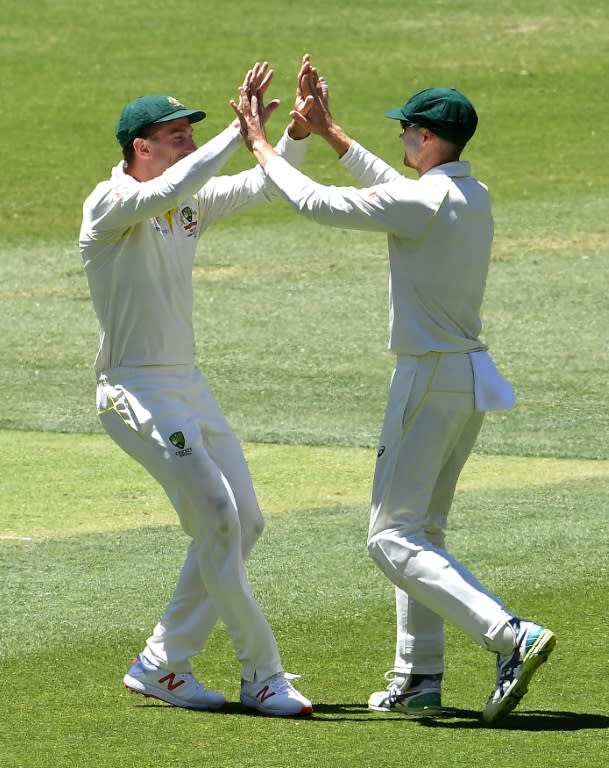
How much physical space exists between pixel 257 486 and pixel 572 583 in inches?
122

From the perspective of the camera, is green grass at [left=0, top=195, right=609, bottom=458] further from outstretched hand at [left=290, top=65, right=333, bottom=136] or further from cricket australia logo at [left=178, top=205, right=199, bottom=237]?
cricket australia logo at [left=178, top=205, right=199, bottom=237]

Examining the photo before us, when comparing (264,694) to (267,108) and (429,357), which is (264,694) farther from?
(267,108)

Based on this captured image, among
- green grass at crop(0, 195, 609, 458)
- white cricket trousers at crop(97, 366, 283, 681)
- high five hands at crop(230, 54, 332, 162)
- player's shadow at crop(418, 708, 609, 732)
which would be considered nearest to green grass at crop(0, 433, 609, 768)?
player's shadow at crop(418, 708, 609, 732)

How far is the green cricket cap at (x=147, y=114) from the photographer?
664 cm

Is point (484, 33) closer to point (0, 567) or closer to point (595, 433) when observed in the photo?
point (595, 433)

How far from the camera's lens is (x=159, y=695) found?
6.74 metres

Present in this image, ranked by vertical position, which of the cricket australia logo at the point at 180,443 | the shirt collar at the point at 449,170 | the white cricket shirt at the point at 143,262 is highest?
the shirt collar at the point at 449,170

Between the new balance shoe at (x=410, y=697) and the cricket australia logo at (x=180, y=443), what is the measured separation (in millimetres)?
1193

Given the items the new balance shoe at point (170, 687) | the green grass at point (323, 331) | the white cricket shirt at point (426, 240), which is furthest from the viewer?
the green grass at point (323, 331)

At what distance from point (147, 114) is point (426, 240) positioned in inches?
47.9

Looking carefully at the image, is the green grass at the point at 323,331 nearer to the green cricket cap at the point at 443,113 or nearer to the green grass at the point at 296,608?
the green grass at the point at 296,608

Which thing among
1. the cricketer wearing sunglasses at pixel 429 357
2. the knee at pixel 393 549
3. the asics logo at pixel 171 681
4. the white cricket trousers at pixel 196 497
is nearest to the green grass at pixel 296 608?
the asics logo at pixel 171 681

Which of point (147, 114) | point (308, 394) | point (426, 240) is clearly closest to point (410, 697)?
point (426, 240)

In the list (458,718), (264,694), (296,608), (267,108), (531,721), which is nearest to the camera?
(531,721)
